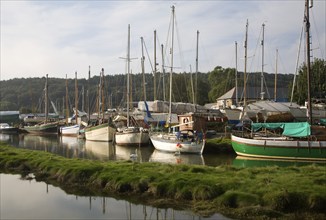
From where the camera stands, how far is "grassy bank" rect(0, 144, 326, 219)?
15195 millimetres

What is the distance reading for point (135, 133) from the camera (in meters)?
49.6

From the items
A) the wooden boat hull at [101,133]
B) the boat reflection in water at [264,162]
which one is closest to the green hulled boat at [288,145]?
the boat reflection in water at [264,162]

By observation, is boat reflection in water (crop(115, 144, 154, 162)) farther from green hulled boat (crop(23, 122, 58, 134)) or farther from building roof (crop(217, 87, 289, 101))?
green hulled boat (crop(23, 122, 58, 134))

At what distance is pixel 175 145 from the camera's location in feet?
129

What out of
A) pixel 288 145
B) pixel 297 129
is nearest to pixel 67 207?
pixel 288 145

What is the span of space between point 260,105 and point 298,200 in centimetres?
4040

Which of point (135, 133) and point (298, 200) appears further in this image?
point (135, 133)

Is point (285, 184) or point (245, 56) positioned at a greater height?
point (245, 56)

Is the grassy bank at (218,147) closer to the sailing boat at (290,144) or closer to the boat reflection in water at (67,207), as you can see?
the sailing boat at (290,144)

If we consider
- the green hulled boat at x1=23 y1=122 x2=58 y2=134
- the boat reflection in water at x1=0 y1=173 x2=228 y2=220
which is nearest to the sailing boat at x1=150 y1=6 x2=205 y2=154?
the boat reflection in water at x1=0 y1=173 x2=228 y2=220

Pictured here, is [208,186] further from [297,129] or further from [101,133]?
[101,133]

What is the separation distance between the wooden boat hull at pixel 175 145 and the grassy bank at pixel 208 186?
45.4 feet

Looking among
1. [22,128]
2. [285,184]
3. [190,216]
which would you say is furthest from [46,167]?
[22,128]

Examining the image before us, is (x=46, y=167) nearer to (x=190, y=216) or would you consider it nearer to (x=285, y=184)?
(x=190, y=216)
